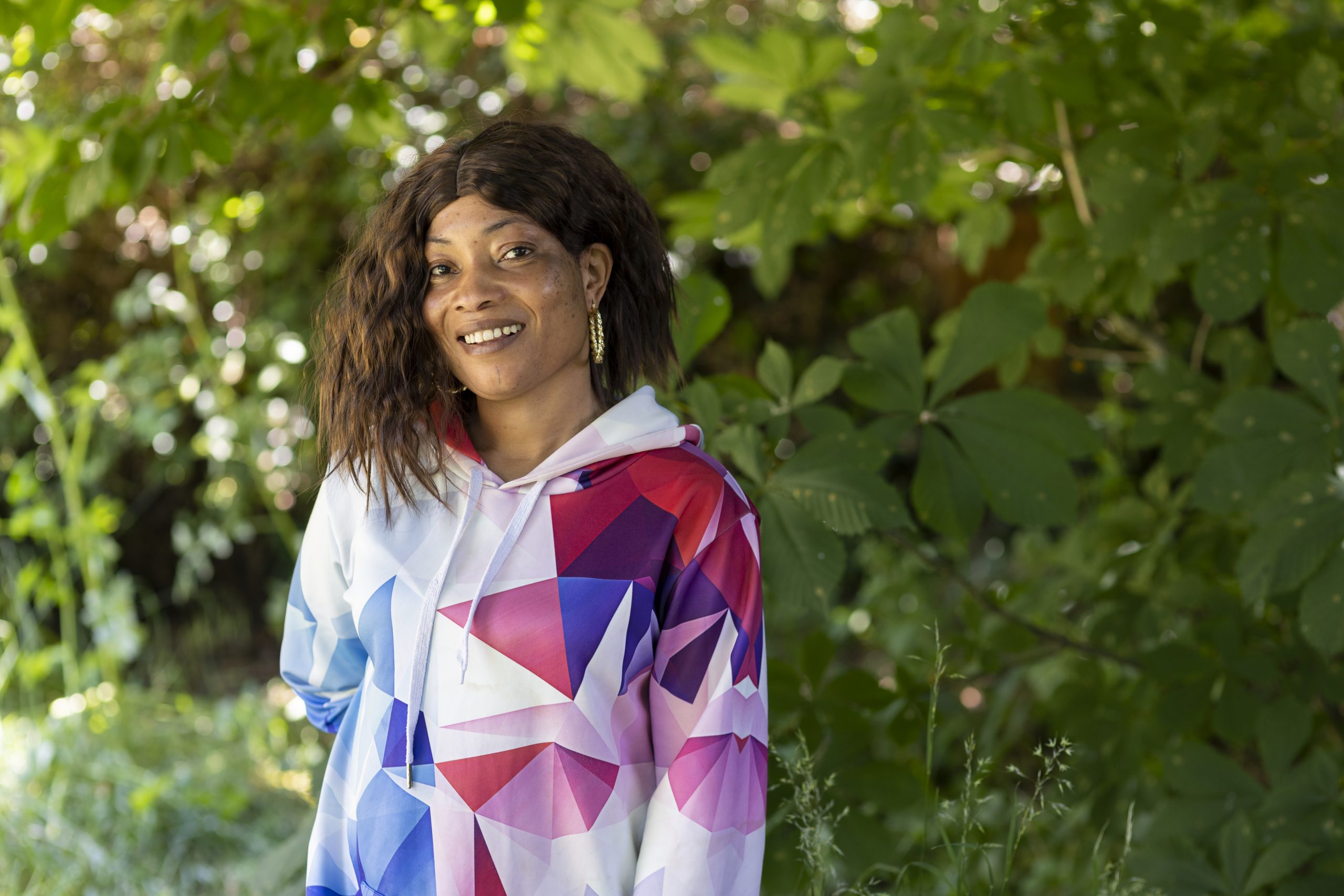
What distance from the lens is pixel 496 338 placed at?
986 mm

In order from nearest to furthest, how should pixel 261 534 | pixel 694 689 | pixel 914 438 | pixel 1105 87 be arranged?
pixel 694 689, pixel 1105 87, pixel 914 438, pixel 261 534

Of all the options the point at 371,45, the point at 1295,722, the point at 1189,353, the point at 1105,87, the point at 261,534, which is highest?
the point at 371,45

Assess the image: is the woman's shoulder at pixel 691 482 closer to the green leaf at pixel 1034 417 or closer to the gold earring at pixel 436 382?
the gold earring at pixel 436 382

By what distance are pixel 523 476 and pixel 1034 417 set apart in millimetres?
750

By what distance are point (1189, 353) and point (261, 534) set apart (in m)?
3.41

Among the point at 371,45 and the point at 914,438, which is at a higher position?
the point at 371,45

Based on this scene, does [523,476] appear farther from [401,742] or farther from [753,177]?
[753,177]

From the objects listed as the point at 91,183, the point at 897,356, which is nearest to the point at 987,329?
the point at 897,356

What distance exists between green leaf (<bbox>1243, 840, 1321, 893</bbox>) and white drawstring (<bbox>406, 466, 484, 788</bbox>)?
3.90 ft

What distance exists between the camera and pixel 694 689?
0.93 meters

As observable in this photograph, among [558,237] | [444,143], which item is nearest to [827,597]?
[558,237]

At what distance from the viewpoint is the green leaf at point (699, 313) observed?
146cm

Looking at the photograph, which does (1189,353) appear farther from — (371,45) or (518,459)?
(518,459)

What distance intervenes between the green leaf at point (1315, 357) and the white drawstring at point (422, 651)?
3.82 ft
